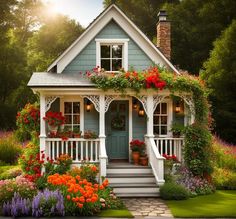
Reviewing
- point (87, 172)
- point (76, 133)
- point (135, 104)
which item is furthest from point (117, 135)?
point (87, 172)

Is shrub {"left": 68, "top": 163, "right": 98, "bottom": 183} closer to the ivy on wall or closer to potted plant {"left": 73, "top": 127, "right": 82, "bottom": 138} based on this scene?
potted plant {"left": 73, "top": 127, "right": 82, "bottom": 138}

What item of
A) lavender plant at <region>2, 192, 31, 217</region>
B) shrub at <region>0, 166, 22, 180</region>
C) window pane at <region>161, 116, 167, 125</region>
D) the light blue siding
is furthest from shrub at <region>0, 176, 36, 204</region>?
window pane at <region>161, 116, 167, 125</region>

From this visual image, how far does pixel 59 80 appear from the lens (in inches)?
619

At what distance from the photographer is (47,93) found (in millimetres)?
15523

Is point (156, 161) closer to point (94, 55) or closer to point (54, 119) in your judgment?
point (54, 119)

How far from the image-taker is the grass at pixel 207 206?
37.2 feet

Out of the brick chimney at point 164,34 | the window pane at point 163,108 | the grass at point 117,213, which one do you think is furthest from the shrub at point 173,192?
the brick chimney at point 164,34

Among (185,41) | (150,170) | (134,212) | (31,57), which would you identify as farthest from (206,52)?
(134,212)

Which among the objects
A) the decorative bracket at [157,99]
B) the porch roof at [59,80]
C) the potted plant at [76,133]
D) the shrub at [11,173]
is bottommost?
the shrub at [11,173]

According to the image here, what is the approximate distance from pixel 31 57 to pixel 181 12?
Result: 14246 mm

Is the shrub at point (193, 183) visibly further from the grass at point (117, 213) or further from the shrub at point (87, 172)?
the grass at point (117, 213)

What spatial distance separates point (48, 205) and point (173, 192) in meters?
4.48

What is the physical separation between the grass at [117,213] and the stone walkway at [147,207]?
0.72ft

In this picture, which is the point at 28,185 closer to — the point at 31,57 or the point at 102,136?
the point at 102,136
